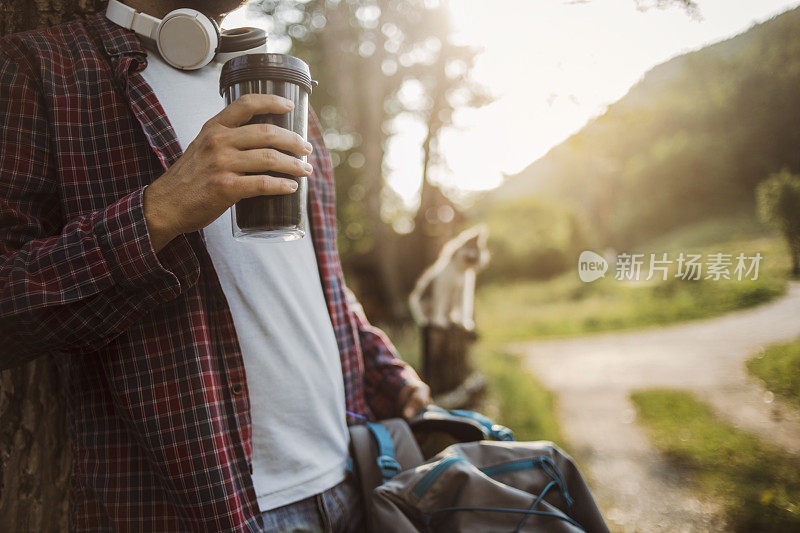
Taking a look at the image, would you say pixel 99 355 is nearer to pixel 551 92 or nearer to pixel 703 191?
pixel 551 92

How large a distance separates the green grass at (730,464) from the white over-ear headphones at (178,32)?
2805 mm

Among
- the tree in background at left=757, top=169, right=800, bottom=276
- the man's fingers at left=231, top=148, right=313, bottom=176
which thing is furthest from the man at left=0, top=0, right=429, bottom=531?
the tree in background at left=757, top=169, right=800, bottom=276

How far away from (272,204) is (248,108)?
126 millimetres

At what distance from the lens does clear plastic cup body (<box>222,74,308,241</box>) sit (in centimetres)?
65

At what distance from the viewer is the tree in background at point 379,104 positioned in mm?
4492

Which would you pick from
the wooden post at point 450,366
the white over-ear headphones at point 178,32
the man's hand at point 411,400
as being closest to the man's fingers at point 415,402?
the man's hand at point 411,400

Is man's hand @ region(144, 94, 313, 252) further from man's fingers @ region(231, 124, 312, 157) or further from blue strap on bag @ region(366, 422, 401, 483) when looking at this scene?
blue strap on bag @ region(366, 422, 401, 483)

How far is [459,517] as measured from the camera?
85 cm

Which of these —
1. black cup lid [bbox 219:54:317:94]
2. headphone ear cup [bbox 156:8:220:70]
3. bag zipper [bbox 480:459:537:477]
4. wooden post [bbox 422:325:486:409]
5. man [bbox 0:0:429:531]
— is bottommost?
wooden post [bbox 422:325:486:409]

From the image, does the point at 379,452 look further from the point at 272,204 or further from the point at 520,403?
the point at 520,403

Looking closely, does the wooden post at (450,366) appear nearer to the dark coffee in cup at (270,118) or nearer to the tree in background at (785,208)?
the tree in background at (785,208)

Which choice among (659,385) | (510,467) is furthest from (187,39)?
(659,385)

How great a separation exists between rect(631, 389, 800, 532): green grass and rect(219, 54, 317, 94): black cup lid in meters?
2.68

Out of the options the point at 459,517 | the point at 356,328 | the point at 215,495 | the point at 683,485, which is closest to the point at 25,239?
the point at 215,495
